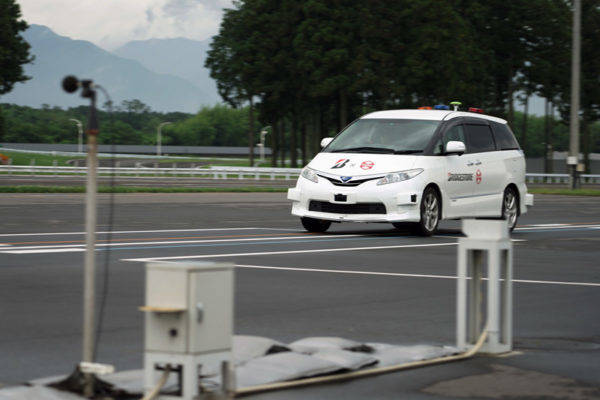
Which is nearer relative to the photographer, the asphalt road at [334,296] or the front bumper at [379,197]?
the asphalt road at [334,296]

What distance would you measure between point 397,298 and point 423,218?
730 centimetres

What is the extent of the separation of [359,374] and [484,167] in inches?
499

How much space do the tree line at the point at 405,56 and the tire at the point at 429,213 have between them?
182ft

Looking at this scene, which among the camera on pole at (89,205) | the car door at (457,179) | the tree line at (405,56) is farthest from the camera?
the tree line at (405,56)

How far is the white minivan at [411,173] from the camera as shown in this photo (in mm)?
15852

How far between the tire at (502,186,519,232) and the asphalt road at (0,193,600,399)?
1.83 feet

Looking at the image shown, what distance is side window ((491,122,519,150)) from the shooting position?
61.2 ft

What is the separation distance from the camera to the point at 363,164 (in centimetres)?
1603

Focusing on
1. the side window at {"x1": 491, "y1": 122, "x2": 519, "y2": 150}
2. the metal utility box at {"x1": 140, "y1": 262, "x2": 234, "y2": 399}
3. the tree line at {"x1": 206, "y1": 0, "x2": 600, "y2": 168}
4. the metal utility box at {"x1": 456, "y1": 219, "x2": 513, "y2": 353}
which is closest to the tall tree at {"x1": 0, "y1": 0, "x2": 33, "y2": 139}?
the tree line at {"x1": 206, "y1": 0, "x2": 600, "y2": 168}

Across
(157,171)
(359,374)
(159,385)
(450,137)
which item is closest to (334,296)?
(359,374)

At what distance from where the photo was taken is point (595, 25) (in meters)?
77.4

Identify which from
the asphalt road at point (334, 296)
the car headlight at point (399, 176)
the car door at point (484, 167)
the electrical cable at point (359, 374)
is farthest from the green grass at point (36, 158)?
the electrical cable at point (359, 374)

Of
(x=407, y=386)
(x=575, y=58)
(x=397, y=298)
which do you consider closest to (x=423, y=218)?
(x=397, y=298)

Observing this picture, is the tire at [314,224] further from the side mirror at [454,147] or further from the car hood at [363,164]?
the side mirror at [454,147]
